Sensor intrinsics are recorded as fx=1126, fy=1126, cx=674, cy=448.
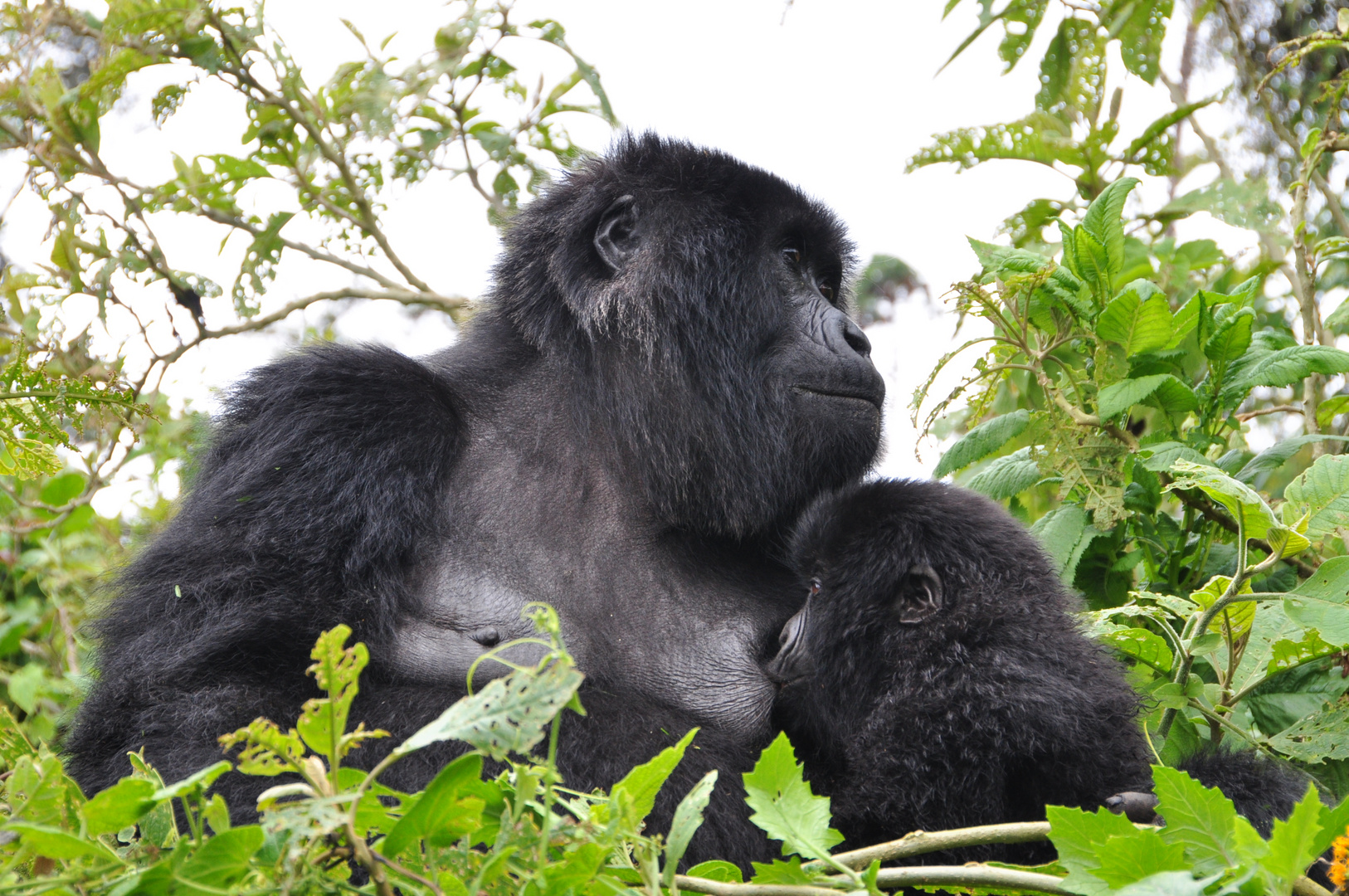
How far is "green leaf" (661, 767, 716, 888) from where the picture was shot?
4.24 feet

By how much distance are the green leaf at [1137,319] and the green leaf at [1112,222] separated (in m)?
0.12

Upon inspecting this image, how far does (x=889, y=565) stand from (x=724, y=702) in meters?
0.58

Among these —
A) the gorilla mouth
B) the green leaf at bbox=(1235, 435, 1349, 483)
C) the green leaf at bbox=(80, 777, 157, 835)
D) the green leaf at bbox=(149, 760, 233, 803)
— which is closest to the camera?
the green leaf at bbox=(149, 760, 233, 803)

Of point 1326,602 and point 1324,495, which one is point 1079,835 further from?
point 1324,495

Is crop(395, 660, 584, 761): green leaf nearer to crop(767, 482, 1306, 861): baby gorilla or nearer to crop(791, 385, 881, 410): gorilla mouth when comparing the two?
crop(767, 482, 1306, 861): baby gorilla

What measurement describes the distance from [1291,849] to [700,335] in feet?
7.19

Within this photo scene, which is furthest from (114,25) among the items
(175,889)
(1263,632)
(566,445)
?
(1263,632)

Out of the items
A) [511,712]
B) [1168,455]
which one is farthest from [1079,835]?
[1168,455]

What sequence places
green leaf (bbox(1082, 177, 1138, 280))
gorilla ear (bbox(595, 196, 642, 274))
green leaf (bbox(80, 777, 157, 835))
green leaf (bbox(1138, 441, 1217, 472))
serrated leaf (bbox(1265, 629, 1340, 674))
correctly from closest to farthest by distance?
green leaf (bbox(80, 777, 157, 835)), serrated leaf (bbox(1265, 629, 1340, 674)), green leaf (bbox(1138, 441, 1217, 472)), green leaf (bbox(1082, 177, 1138, 280)), gorilla ear (bbox(595, 196, 642, 274))

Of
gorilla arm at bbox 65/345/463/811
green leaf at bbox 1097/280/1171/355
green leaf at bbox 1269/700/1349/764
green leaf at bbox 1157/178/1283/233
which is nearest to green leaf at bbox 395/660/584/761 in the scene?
gorilla arm at bbox 65/345/463/811

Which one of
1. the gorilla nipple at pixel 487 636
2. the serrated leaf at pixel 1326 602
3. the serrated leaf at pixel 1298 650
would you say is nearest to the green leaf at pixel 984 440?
the serrated leaf at pixel 1298 650

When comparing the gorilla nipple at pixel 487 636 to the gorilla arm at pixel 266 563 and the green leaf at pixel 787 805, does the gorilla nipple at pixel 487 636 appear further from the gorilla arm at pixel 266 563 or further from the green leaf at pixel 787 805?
the green leaf at pixel 787 805

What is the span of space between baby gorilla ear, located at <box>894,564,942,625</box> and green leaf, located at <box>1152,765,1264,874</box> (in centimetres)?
119

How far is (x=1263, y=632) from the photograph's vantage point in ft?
8.00
